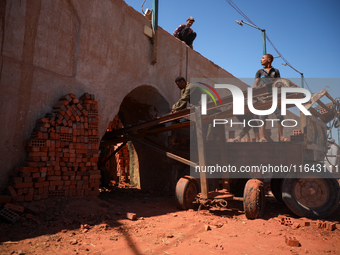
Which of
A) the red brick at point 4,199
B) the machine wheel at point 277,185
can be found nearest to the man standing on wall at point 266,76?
the machine wheel at point 277,185

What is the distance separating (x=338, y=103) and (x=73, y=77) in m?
5.67

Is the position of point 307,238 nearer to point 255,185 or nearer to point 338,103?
point 255,185

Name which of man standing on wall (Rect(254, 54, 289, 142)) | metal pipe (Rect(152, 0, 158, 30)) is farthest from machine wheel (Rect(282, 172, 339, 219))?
metal pipe (Rect(152, 0, 158, 30))

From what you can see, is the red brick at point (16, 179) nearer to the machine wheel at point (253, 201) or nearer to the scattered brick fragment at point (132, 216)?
the scattered brick fragment at point (132, 216)

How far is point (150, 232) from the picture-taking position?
4.22m

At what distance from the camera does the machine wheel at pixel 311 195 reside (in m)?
4.84

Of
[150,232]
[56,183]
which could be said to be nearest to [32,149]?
[56,183]

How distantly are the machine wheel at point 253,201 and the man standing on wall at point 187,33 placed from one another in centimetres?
671

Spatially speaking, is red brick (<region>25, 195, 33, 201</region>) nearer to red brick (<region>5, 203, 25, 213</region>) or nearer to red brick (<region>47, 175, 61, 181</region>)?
red brick (<region>5, 203, 25, 213</region>)

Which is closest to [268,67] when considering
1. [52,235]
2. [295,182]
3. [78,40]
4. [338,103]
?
[338,103]

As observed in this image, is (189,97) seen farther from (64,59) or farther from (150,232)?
(150,232)

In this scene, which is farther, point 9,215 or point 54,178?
point 54,178

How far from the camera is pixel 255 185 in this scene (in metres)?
4.96

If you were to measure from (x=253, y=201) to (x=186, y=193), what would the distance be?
4.77 feet
